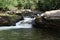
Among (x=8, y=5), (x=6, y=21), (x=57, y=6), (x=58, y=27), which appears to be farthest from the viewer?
(x=57, y=6)

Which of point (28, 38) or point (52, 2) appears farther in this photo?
point (52, 2)

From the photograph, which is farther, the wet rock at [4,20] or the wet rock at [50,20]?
the wet rock at [4,20]

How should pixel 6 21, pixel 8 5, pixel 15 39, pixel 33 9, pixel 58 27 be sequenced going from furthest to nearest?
1. pixel 33 9
2. pixel 8 5
3. pixel 6 21
4. pixel 58 27
5. pixel 15 39

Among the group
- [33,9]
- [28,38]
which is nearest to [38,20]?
[28,38]

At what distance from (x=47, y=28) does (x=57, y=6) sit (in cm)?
906

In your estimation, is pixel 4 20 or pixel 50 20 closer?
pixel 50 20

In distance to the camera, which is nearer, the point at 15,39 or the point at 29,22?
the point at 15,39

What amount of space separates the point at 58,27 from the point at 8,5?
8.22m

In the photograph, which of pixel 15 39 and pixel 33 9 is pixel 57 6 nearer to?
pixel 33 9

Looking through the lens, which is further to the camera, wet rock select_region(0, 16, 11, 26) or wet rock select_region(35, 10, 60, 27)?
wet rock select_region(0, 16, 11, 26)

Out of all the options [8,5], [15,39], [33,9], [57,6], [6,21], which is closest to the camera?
[15,39]

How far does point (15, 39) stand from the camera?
14359mm

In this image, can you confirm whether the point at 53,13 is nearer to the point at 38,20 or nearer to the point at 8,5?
the point at 38,20

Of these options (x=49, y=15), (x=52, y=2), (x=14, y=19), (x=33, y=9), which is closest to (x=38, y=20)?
(x=49, y=15)
